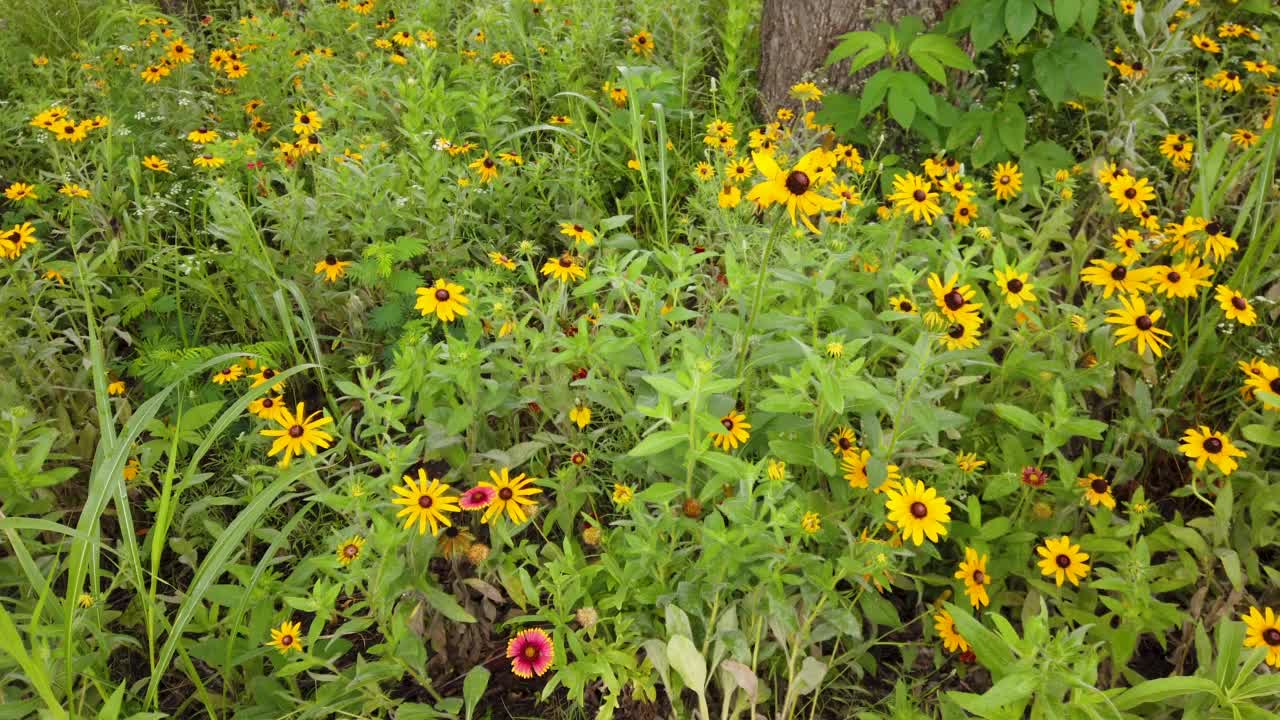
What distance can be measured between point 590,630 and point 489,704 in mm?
361

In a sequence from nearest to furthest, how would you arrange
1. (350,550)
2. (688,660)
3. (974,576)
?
1. (688,660)
2. (350,550)
3. (974,576)

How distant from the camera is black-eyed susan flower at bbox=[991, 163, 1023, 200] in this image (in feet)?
7.92

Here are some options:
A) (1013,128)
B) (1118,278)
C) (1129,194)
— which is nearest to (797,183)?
(1118,278)

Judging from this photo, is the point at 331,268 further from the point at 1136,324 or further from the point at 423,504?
the point at 1136,324

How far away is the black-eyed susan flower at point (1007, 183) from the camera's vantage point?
2.41 metres

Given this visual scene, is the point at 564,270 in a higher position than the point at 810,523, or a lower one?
higher

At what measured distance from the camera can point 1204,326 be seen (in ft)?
6.73

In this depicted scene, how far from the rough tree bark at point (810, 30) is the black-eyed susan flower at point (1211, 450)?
170 cm

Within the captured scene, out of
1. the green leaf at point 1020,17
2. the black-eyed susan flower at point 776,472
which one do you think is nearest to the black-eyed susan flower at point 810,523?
the black-eyed susan flower at point 776,472

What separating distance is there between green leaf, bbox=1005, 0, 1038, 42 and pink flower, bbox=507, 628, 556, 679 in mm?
2083

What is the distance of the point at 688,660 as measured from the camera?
1.35 meters

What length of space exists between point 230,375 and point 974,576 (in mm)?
1850

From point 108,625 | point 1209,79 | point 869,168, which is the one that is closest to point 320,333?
point 108,625

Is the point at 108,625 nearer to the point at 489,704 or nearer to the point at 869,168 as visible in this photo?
the point at 489,704
